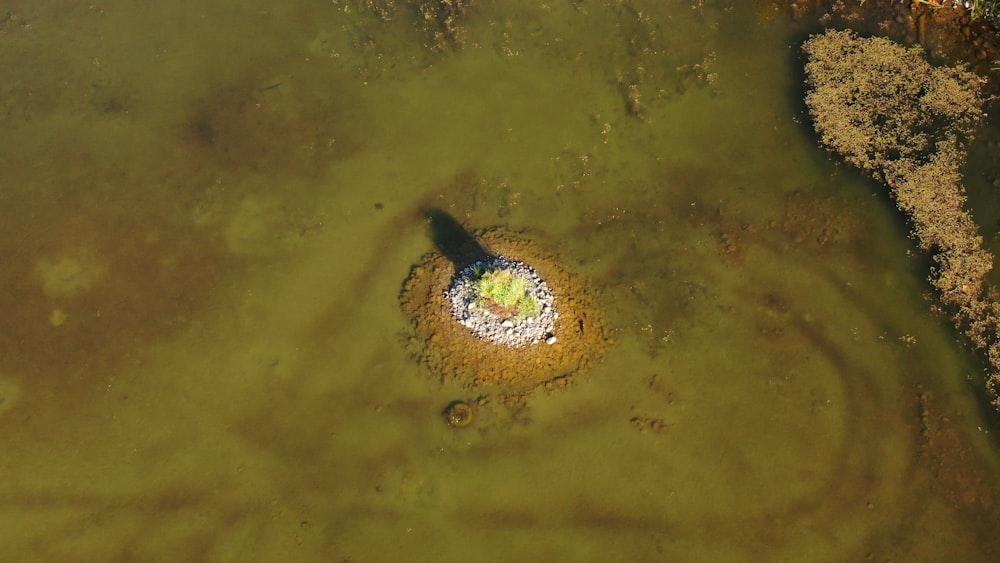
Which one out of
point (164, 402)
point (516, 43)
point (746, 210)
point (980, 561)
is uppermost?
point (516, 43)

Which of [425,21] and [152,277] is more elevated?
[425,21]

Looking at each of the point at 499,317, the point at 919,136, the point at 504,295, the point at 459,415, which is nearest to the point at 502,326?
the point at 499,317

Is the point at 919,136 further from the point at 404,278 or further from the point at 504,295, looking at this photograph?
the point at 404,278

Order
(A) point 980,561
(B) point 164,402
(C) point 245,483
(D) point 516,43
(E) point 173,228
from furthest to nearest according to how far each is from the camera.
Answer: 1. (D) point 516,43
2. (E) point 173,228
3. (B) point 164,402
4. (C) point 245,483
5. (A) point 980,561

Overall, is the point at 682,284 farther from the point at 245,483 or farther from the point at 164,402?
the point at 164,402

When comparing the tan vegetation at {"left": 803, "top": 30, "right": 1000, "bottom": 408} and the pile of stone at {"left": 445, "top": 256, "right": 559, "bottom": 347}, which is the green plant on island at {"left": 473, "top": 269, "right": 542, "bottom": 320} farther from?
the tan vegetation at {"left": 803, "top": 30, "right": 1000, "bottom": 408}

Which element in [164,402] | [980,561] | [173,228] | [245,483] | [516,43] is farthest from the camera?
[516,43]

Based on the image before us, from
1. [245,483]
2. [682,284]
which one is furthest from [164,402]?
[682,284]
